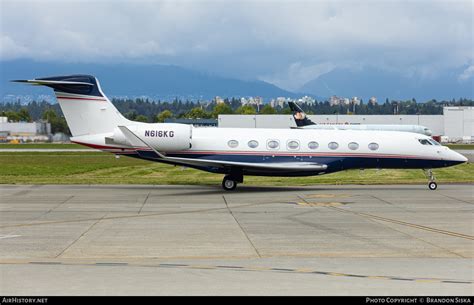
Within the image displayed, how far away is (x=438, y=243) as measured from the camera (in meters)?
15.2

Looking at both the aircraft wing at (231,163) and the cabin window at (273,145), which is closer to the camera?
the aircraft wing at (231,163)

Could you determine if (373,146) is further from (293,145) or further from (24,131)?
(24,131)

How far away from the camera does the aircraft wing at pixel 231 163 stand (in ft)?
93.0

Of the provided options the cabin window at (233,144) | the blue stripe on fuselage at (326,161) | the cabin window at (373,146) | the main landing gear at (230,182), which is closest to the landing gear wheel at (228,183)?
the main landing gear at (230,182)

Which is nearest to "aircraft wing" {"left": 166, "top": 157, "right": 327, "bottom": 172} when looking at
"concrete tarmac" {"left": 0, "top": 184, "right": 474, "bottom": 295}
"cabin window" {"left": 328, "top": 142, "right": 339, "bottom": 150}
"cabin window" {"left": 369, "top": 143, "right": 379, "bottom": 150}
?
"cabin window" {"left": 328, "top": 142, "right": 339, "bottom": 150}

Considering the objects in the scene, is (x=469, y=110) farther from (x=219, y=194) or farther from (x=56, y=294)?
(x=56, y=294)

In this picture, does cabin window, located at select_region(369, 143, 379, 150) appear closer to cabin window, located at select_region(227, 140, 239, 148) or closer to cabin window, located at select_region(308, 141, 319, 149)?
cabin window, located at select_region(308, 141, 319, 149)

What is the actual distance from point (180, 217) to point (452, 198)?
1132 centimetres

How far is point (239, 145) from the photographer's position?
29.6 metres

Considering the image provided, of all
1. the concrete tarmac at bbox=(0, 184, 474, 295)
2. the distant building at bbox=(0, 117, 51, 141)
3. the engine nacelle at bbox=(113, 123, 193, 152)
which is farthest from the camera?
the distant building at bbox=(0, 117, 51, 141)

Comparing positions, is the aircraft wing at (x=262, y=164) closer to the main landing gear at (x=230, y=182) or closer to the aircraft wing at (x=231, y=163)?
the aircraft wing at (x=231, y=163)

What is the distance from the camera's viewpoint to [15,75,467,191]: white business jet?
2906 centimetres

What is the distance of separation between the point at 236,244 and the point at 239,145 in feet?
48.3

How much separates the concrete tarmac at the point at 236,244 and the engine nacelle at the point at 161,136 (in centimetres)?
297
